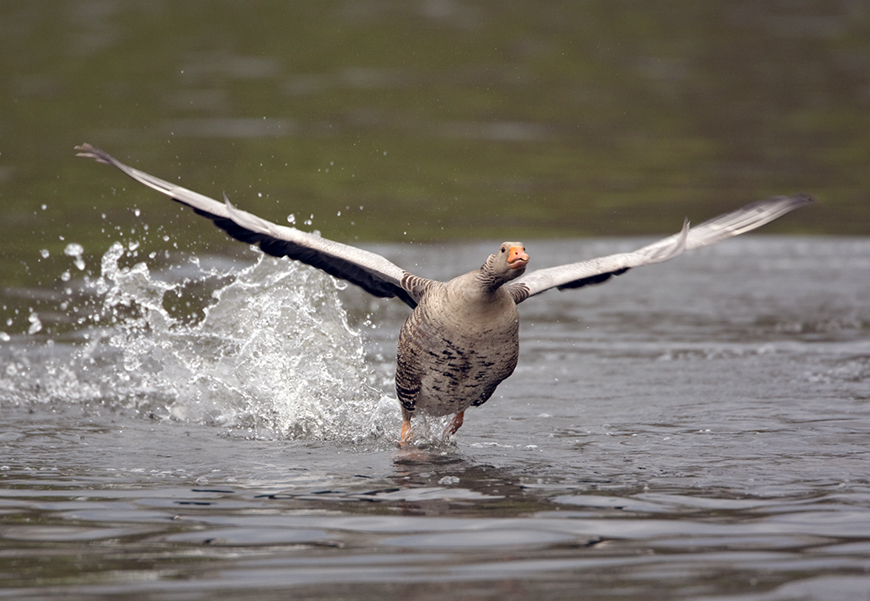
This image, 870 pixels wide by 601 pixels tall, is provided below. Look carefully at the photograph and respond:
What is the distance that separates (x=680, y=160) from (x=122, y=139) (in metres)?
9.67

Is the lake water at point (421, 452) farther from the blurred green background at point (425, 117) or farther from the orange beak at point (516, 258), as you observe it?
the blurred green background at point (425, 117)

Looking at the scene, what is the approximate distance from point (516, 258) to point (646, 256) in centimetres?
155

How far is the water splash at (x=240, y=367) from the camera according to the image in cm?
829

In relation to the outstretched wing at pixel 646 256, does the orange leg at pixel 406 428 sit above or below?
below

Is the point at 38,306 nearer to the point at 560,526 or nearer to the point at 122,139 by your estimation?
the point at 560,526

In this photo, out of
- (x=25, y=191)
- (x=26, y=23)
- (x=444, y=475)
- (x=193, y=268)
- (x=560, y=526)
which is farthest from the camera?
(x=26, y=23)

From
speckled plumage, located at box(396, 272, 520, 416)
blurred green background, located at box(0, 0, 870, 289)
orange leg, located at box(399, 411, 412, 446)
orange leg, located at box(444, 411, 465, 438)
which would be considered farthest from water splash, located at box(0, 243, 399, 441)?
blurred green background, located at box(0, 0, 870, 289)

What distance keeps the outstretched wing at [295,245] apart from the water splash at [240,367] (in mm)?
964

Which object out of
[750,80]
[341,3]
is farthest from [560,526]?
[341,3]

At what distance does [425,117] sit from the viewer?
75.3 ft

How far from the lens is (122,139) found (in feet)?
63.1

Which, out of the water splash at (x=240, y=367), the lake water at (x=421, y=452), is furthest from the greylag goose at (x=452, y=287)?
the water splash at (x=240, y=367)

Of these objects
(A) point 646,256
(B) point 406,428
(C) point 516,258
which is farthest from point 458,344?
(A) point 646,256

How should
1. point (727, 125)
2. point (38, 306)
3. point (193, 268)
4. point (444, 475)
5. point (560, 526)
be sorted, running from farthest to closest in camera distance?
point (727, 125) < point (193, 268) < point (38, 306) < point (444, 475) < point (560, 526)
